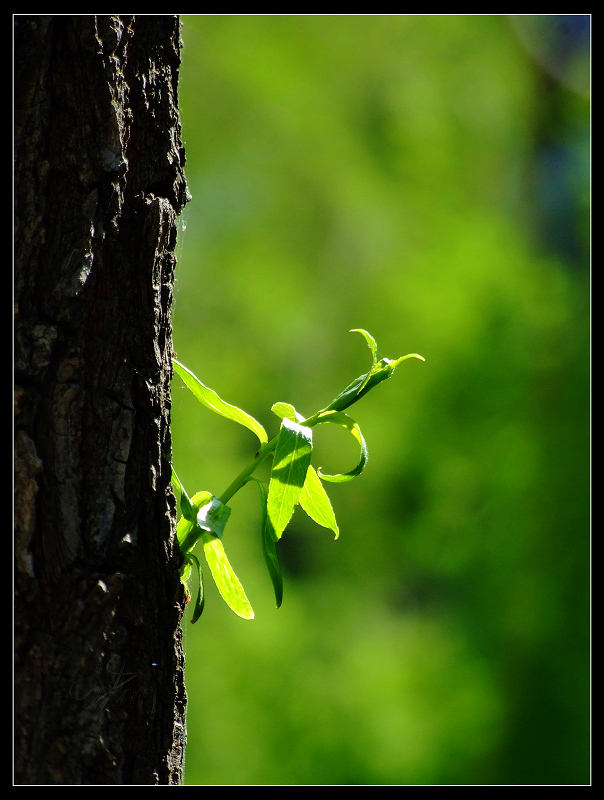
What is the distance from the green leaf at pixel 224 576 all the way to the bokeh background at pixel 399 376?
6.36ft

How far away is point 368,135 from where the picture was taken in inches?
119

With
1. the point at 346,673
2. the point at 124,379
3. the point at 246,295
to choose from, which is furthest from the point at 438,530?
the point at 124,379

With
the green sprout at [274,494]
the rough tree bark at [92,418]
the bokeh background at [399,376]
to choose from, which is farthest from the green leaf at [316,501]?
the bokeh background at [399,376]

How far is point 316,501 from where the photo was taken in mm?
552

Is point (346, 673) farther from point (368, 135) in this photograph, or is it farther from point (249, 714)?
point (368, 135)

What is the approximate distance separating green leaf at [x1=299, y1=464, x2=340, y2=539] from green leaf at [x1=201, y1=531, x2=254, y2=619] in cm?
8

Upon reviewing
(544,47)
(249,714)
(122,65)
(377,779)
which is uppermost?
(544,47)

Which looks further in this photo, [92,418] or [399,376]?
[399,376]

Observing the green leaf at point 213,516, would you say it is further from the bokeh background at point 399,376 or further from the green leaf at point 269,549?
the bokeh background at point 399,376

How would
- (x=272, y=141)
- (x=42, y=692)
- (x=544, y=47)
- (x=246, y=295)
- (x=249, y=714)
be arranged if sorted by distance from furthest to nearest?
(x=544, y=47), (x=272, y=141), (x=246, y=295), (x=249, y=714), (x=42, y=692)

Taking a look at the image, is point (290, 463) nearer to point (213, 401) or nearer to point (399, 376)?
point (213, 401)

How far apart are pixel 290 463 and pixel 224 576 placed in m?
0.12

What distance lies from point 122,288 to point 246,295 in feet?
7.41

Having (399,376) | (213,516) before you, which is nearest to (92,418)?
(213,516)
